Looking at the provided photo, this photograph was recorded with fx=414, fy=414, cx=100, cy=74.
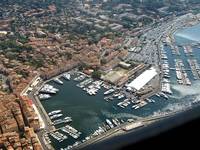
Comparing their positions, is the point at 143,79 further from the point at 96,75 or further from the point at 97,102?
the point at 97,102

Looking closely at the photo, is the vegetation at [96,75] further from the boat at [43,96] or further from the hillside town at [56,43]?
the boat at [43,96]

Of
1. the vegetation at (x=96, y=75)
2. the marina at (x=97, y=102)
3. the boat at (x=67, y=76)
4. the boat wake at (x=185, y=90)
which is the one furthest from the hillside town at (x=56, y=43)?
the boat wake at (x=185, y=90)

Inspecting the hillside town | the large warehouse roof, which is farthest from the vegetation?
the large warehouse roof

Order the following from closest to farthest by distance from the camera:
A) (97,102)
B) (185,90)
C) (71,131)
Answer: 1. (71,131)
2. (97,102)
3. (185,90)

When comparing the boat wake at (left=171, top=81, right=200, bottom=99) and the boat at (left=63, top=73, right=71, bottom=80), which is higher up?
the boat at (left=63, top=73, right=71, bottom=80)

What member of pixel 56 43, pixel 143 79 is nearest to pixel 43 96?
pixel 143 79

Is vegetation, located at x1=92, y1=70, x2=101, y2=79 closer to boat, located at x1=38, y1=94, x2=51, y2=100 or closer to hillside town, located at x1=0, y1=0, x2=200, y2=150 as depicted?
hillside town, located at x1=0, y1=0, x2=200, y2=150

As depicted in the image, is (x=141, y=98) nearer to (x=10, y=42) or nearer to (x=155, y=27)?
(x=10, y=42)

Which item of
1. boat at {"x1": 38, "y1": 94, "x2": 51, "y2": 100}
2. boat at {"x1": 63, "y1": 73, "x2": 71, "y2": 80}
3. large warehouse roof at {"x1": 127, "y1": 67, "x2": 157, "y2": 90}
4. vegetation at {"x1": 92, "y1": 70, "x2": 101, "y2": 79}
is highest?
boat at {"x1": 38, "y1": 94, "x2": 51, "y2": 100}

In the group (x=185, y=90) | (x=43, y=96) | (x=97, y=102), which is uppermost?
(x=43, y=96)
